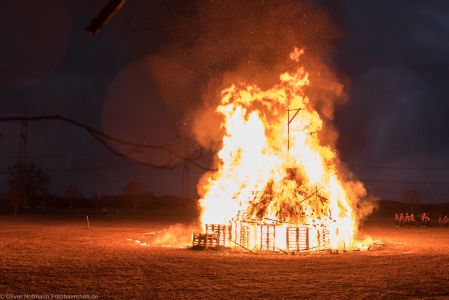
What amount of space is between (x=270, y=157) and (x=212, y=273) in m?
15.6

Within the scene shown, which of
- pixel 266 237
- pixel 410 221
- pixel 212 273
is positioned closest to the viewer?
pixel 212 273

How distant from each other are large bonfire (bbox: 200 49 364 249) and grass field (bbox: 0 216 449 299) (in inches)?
252

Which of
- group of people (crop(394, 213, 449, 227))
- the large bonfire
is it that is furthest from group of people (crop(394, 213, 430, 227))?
the large bonfire

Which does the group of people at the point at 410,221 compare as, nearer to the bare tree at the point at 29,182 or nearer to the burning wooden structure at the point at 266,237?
the burning wooden structure at the point at 266,237

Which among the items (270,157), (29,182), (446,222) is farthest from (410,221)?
(29,182)

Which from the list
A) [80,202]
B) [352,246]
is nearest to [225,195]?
[352,246]

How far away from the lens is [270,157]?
32438 millimetres

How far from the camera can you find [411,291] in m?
14.4

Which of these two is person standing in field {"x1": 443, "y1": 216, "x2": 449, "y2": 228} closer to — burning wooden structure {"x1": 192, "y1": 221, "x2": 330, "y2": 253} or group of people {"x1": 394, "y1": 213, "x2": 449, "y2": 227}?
group of people {"x1": 394, "y1": 213, "x2": 449, "y2": 227}

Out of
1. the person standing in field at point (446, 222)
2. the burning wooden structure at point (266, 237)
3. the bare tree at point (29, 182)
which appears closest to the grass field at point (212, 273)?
the burning wooden structure at point (266, 237)

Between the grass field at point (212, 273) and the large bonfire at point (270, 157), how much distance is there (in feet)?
21.0

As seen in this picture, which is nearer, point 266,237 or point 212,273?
point 212,273

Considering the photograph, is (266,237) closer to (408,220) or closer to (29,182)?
(408,220)

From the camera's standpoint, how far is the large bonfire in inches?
1236
